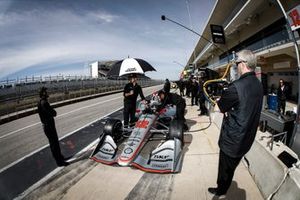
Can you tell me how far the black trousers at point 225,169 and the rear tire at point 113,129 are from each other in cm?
353

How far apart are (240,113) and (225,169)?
32.4 inches

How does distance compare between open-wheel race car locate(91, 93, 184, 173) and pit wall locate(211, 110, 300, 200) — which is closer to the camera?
pit wall locate(211, 110, 300, 200)

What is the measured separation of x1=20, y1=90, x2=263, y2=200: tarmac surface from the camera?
3.74 meters

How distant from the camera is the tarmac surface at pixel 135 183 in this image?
374cm

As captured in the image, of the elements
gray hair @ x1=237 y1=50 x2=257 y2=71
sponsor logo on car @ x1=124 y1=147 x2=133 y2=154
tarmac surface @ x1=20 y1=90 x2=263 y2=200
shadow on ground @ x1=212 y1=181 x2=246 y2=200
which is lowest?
tarmac surface @ x1=20 y1=90 x2=263 y2=200

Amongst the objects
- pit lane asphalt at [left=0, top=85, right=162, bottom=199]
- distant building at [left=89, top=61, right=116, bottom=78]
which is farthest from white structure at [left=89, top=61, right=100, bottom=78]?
pit lane asphalt at [left=0, top=85, right=162, bottom=199]

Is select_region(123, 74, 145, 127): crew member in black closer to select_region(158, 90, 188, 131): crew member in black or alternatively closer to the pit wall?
select_region(158, 90, 188, 131): crew member in black

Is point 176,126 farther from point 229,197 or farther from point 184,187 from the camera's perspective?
point 229,197

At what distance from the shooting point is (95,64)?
79.8 m

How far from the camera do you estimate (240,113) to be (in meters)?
2.80

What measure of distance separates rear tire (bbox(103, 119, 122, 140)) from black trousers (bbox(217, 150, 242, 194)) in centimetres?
353

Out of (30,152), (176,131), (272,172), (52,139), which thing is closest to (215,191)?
(272,172)

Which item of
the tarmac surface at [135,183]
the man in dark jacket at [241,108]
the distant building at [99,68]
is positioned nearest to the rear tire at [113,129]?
the tarmac surface at [135,183]

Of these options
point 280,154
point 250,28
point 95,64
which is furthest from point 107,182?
point 95,64
